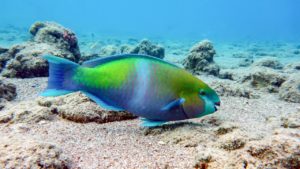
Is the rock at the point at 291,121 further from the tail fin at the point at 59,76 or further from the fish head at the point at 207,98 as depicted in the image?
the tail fin at the point at 59,76

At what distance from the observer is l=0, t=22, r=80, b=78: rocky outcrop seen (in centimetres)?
668

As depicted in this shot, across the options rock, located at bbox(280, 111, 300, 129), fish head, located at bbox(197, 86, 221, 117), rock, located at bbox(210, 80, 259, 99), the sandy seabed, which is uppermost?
fish head, located at bbox(197, 86, 221, 117)

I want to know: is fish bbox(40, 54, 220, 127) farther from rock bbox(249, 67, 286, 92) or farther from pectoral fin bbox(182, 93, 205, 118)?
rock bbox(249, 67, 286, 92)

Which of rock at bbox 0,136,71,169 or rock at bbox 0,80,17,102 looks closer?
rock at bbox 0,136,71,169

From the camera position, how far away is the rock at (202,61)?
8.59 metres

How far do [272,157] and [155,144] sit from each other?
1140 millimetres

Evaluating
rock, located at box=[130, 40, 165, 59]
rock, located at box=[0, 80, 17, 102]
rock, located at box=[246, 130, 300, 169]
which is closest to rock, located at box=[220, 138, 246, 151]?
rock, located at box=[246, 130, 300, 169]

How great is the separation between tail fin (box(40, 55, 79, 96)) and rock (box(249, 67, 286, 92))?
5037mm

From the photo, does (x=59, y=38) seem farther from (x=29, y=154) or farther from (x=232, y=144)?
(x=232, y=144)

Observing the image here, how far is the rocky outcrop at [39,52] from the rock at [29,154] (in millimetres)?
4677

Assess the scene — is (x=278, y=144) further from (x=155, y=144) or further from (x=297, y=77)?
(x=297, y=77)

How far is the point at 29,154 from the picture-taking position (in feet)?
6.84

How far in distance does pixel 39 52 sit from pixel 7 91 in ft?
7.25

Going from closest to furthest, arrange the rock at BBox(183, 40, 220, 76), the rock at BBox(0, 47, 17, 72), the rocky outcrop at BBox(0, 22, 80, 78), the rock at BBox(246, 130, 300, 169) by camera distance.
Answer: the rock at BBox(246, 130, 300, 169) → the rocky outcrop at BBox(0, 22, 80, 78) → the rock at BBox(0, 47, 17, 72) → the rock at BBox(183, 40, 220, 76)
